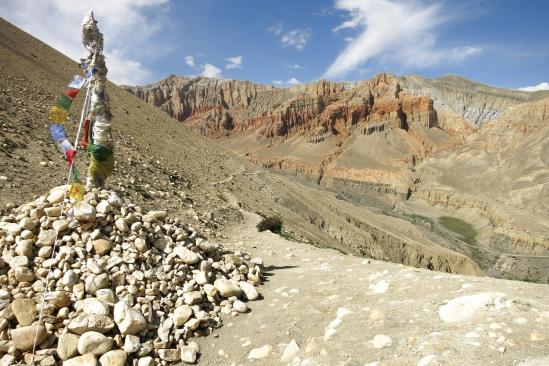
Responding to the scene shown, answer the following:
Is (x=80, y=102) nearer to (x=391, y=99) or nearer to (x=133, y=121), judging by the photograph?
(x=133, y=121)

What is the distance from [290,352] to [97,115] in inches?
330

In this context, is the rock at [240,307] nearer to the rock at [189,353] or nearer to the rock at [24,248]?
the rock at [189,353]

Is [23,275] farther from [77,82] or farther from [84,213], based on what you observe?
[77,82]

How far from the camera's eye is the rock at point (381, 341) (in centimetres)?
518

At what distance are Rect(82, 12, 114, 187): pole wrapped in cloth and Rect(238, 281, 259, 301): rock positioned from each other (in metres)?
5.16

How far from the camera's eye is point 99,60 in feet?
32.8

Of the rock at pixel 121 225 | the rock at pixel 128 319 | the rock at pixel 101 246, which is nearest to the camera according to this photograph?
the rock at pixel 128 319

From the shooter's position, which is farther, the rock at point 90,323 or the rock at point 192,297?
the rock at point 192,297

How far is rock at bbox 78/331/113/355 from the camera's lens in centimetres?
582

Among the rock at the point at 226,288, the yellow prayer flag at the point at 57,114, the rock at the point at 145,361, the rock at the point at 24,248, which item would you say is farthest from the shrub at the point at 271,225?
the rock at the point at 145,361

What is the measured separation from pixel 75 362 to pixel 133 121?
103 feet

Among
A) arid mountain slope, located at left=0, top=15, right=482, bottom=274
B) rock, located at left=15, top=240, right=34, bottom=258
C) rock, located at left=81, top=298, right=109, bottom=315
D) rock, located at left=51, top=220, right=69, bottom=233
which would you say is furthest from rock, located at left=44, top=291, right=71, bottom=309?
arid mountain slope, located at left=0, top=15, right=482, bottom=274

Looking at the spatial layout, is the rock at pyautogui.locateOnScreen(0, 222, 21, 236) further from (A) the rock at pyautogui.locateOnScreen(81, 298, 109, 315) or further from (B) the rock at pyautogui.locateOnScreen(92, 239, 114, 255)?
(A) the rock at pyautogui.locateOnScreen(81, 298, 109, 315)

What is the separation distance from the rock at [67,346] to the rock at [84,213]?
8.91 feet
